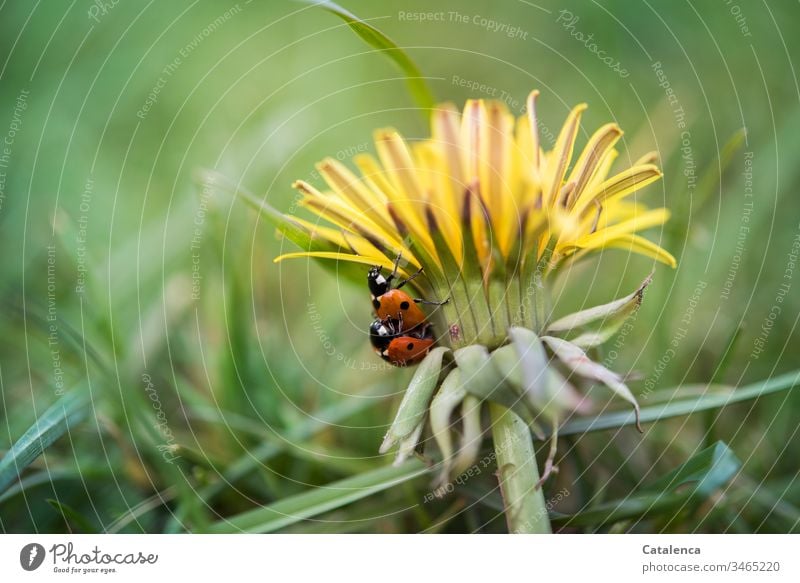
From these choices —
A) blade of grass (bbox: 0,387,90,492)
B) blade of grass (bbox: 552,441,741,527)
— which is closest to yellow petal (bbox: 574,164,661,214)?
blade of grass (bbox: 552,441,741,527)

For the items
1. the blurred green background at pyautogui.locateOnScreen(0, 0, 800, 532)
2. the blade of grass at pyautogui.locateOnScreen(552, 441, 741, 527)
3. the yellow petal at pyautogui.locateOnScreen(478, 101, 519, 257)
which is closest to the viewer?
the yellow petal at pyautogui.locateOnScreen(478, 101, 519, 257)

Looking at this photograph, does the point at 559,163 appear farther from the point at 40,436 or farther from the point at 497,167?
the point at 40,436

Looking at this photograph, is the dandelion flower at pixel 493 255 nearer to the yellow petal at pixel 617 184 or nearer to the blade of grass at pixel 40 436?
the yellow petal at pixel 617 184

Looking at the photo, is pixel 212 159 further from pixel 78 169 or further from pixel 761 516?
pixel 761 516

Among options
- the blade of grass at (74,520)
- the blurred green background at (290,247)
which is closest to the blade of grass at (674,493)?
the blurred green background at (290,247)

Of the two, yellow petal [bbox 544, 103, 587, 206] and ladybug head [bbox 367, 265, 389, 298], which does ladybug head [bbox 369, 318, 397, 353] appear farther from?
yellow petal [bbox 544, 103, 587, 206]

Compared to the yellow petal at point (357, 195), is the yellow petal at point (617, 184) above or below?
below

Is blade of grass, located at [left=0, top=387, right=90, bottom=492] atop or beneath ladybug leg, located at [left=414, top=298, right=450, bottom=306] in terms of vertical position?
beneath
